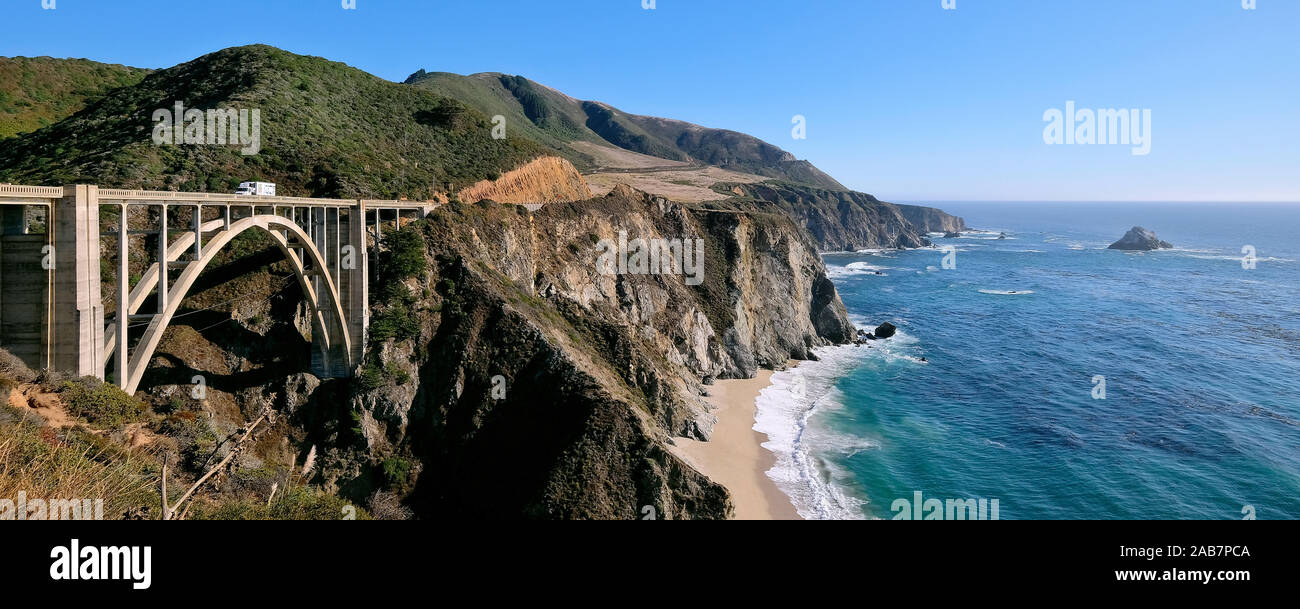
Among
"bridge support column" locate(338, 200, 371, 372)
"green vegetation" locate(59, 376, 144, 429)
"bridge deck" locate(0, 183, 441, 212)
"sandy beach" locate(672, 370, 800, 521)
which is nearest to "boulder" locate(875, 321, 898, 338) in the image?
"sandy beach" locate(672, 370, 800, 521)

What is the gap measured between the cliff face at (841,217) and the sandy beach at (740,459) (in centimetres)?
9052

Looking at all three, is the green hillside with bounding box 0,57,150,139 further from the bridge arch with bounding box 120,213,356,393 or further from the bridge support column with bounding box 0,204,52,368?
the bridge support column with bounding box 0,204,52,368

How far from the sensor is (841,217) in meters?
151

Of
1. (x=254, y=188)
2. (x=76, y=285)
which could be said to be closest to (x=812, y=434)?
(x=254, y=188)

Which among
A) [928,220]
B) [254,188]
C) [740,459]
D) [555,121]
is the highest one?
[555,121]

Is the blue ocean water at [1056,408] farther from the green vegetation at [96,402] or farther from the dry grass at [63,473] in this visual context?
the green vegetation at [96,402]

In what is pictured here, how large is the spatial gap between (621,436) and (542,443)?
3448mm

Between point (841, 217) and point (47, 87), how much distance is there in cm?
13616

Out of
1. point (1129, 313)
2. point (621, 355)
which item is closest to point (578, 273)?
point (621, 355)

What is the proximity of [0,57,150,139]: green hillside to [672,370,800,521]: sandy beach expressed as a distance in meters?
52.9

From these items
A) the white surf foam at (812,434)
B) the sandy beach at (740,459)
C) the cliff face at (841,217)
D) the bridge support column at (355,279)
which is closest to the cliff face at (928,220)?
the cliff face at (841,217)

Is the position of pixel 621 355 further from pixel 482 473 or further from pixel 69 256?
pixel 69 256

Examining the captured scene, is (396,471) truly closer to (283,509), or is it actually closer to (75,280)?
(283,509)

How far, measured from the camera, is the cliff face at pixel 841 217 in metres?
140
